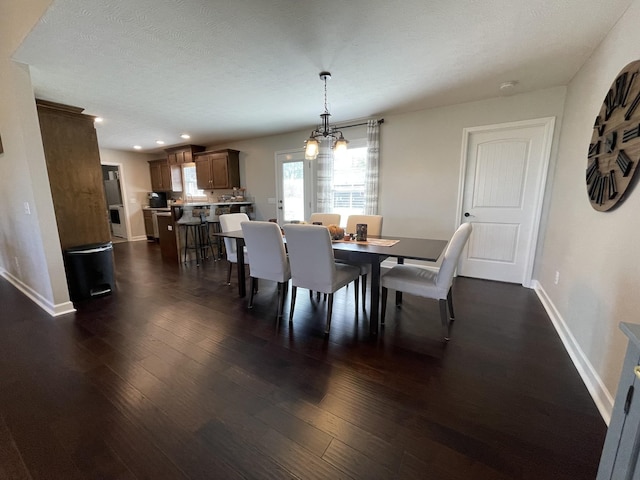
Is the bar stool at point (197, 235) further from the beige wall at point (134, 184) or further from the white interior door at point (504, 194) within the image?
the white interior door at point (504, 194)

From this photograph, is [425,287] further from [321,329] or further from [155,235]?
[155,235]

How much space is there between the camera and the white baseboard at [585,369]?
1418mm

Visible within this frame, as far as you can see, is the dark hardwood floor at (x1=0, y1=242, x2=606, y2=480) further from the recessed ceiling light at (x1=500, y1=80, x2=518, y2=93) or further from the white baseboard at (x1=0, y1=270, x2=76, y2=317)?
the recessed ceiling light at (x1=500, y1=80, x2=518, y2=93)

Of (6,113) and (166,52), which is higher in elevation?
(166,52)

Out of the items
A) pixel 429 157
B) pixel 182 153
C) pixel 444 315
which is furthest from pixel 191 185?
pixel 444 315

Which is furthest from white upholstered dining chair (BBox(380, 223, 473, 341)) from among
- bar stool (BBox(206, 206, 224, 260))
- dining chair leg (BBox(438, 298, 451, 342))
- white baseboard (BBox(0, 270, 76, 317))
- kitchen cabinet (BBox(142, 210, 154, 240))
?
kitchen cabinet (BBox(142, 210, 154, 240))

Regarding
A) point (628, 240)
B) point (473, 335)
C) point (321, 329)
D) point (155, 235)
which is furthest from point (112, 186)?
point (628, 240)

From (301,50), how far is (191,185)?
5.41 metres

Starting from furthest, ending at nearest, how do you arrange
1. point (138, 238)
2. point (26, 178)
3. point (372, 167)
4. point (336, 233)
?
point (138, 238) < point (372, 167) < point (336, 233) < point (26, 178)

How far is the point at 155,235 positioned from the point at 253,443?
6.99 m

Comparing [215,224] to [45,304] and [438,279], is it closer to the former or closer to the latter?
[45,304]

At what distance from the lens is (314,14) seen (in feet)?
5.75

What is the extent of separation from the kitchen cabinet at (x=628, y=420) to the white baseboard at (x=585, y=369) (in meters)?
0.81

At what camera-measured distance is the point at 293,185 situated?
16.9ft
